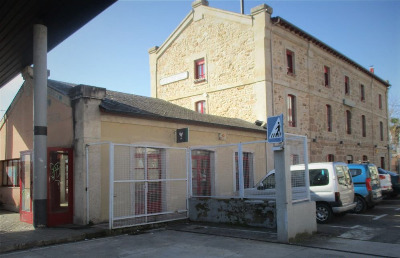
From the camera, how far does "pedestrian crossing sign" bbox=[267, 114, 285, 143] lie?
7.82 metres

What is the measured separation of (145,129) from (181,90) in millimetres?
10735

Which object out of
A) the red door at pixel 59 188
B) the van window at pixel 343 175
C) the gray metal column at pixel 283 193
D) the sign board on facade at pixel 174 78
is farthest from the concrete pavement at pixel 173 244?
the sign board on facade at pixel 174 78

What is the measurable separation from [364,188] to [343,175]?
2.12 meters

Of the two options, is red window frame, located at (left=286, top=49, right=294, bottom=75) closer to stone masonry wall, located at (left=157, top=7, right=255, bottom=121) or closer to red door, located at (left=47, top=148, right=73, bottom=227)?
stone masonry wall, located at (left=157, top=7, right=255, bottom=121)

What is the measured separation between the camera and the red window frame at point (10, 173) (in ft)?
44.0

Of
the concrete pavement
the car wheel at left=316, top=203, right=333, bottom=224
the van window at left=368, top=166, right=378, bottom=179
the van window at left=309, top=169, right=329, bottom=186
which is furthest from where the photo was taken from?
the van window at left=368, top=166, right=378, bottom=179

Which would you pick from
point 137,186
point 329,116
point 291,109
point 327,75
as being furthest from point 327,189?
point 327,75

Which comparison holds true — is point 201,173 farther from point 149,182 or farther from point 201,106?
point 201,106

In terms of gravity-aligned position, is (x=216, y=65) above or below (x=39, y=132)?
above

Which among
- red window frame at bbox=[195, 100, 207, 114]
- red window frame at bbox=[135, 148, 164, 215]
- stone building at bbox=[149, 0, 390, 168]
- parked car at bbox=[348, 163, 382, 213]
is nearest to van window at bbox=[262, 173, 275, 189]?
red window frame at bbox=[135, 148, 164, 215]

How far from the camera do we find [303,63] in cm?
2105

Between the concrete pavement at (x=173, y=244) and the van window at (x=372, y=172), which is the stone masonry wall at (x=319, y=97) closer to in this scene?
the van window at (x=372, y=172)

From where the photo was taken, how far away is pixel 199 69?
70.6 ft

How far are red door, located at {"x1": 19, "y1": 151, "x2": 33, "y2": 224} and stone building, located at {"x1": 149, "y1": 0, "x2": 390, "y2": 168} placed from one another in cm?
1114
